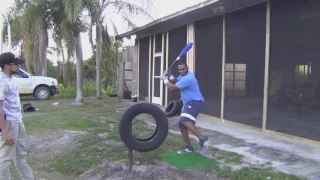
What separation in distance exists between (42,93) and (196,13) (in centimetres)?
990

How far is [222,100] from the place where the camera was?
8.32 meters

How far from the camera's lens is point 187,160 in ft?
15.7

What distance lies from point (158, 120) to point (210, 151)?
4.34 feet

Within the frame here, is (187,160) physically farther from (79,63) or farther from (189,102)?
(79,63)

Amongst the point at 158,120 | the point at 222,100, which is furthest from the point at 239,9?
the point at 158,120

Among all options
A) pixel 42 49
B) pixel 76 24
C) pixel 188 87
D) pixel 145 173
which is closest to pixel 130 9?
pixel 76 24

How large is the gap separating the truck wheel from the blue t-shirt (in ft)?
39.8

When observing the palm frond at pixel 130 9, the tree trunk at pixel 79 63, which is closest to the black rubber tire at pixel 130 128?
the tree trunk at pixel 79 63

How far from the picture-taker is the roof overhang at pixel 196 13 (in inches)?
285

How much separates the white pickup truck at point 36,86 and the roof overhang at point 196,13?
5777 mm

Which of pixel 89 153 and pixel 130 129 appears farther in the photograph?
pixel 89 153

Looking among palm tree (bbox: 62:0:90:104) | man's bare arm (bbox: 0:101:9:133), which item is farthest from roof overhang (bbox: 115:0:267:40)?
man's bare arm (bbox: 0:101:9:133)

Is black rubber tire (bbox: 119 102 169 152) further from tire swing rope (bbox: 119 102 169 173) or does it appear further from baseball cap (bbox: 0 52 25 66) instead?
baseball cap (bbox: 0 52 25 66)

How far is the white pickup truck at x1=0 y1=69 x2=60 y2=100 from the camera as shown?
1523cm
